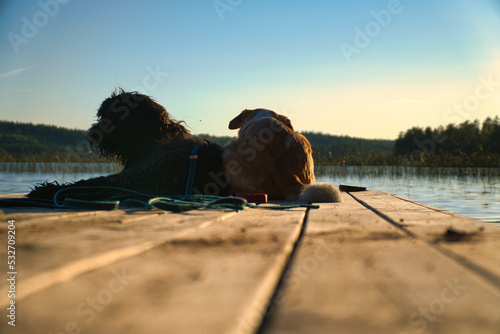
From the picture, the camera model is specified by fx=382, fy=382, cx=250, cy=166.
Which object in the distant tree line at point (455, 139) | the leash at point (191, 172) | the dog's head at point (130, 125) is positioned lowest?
the leash at point (191, 172)

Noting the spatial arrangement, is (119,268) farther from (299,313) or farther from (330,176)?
(330,176)

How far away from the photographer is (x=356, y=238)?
183 centimetres

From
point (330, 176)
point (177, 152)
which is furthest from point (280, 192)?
point (330, 176)

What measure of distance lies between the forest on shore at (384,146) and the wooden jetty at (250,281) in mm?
16557

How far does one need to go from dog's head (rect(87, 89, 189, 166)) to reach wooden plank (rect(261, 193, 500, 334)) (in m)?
4.04

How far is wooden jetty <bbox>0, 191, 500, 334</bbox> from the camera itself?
822mm

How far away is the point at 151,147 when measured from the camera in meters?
5.21

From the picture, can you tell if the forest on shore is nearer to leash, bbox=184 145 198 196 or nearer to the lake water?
the lake water

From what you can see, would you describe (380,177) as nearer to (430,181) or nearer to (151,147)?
(430,181)

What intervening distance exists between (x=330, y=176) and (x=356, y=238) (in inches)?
604

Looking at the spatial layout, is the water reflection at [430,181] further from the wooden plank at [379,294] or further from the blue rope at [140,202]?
the wooden plank at [379,294]

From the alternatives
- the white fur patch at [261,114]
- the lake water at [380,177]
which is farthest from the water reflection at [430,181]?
the white fur patch at [261,114]

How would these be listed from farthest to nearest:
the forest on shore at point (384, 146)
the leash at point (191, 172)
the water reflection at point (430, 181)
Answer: the forest on shore at point (384, 146)
the water reflection at point (430, 181)
the leash at point (191, 172)

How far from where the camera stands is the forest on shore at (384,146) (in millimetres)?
18422
